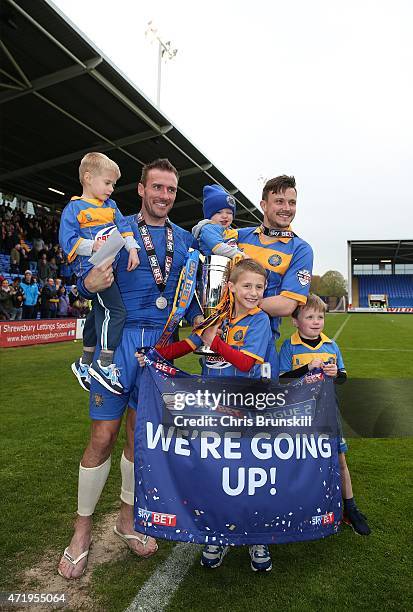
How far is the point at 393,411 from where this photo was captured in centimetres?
614

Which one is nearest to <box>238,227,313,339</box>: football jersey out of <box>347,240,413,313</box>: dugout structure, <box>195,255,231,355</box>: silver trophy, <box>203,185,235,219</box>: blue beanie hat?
<box>195,255,231,355</box>: silver trophy

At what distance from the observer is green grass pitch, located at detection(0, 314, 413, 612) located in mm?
2244

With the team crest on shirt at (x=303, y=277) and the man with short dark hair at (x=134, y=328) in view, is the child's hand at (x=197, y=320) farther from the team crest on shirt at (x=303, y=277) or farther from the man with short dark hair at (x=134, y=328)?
the team crest on shirt at (x=303, y=277)

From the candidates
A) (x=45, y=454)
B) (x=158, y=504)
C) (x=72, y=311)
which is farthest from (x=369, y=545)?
(x=72, y=311)

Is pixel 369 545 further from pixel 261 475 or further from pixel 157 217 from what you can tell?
pixel 157 217

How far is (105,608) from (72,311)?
16.9 metres

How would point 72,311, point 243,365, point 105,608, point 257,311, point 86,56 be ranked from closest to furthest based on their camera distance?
point 105,608, point 243,365, point 257,311, point 86,56, point 72,311

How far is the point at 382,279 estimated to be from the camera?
6856 centimetres

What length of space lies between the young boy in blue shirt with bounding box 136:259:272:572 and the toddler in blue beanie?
0.64 ft

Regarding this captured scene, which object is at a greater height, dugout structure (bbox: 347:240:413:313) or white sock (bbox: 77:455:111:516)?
dugout structure (bbox: 347:240:413:313)

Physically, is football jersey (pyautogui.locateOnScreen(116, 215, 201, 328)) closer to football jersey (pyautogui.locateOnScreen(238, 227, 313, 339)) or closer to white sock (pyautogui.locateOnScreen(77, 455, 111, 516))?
football jersey (pyautogui.locateOnScreen(238, 227, 313, 339))

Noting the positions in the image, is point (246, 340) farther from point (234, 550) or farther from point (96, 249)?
point (234, 550)

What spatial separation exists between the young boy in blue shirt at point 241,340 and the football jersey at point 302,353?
0.42m

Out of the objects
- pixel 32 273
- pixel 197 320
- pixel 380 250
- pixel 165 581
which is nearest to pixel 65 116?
pixel 32 273
